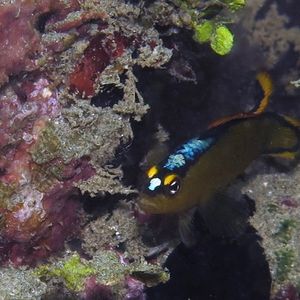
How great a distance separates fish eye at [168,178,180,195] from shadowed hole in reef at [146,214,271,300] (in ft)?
2.55

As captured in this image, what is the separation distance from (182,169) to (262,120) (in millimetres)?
1130

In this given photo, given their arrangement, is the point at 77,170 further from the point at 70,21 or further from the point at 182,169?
the point at 70,21

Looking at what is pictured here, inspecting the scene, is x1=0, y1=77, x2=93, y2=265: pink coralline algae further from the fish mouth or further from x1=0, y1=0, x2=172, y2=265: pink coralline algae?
the fish mouth

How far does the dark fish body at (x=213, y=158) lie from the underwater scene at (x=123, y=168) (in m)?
0.01

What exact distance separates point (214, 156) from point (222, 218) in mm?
646

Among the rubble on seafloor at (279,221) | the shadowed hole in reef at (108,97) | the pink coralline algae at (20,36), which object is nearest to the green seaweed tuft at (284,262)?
the rubble on seafloor at (279,221)

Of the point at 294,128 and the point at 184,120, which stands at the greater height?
the point at 294,128

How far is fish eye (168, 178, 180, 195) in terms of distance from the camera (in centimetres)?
330

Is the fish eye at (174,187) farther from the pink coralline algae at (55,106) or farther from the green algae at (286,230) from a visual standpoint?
the green algae at (286,230)

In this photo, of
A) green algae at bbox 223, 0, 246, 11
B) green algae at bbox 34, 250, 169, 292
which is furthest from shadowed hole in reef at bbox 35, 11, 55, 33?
green algae at bbox 34, 250, 169, 292

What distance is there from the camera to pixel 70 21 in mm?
3328

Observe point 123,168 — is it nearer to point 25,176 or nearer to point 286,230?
point 25,176

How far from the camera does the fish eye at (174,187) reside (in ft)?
10.8

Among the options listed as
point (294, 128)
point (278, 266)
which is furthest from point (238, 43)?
point (278, 266)
